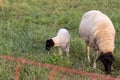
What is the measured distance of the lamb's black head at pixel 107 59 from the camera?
Result: 25.5 feet

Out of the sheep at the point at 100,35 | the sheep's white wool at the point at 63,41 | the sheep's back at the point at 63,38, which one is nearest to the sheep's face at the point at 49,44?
the sheep's white wool at the point at 63,41

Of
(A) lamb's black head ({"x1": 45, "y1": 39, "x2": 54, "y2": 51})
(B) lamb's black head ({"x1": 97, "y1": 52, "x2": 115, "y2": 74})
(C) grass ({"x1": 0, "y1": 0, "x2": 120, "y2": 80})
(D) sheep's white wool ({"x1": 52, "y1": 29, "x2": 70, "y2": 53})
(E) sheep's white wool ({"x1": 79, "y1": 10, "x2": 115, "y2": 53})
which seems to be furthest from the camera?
(D) sheep's white wool ({"x1": 52, "y1": 29, "x2": 70, "y2": 53})

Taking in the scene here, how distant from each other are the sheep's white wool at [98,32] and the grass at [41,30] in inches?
20.4

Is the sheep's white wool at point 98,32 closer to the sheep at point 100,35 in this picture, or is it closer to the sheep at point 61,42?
the sheep at point 100,35

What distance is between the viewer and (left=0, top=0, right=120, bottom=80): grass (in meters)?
7.05

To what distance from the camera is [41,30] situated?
35.7 feet

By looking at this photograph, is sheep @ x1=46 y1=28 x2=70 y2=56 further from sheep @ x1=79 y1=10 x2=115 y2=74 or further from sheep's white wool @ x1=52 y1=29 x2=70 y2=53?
sheep @ x1=79 y1=10 x2=115 y2=74

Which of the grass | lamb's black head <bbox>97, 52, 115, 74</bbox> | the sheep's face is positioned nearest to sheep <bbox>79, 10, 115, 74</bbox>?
lamb's black head <bbox>97, 52, 115, 74</bbox>

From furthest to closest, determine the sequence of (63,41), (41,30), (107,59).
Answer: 1. (41,30)
2. (63,41)
3. (107,59)

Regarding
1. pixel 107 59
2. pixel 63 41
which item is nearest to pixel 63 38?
pixel 63 41

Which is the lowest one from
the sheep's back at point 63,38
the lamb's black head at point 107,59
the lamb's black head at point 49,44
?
the lamb's black head at point 107,59

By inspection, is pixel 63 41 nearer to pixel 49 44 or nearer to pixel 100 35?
pixel 49 44

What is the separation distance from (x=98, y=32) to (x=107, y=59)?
72 centimetres

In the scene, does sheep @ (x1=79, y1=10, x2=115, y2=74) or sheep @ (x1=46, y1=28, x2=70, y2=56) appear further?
sheep @ (x1=46, y1=28, x2=70, y2=56)
